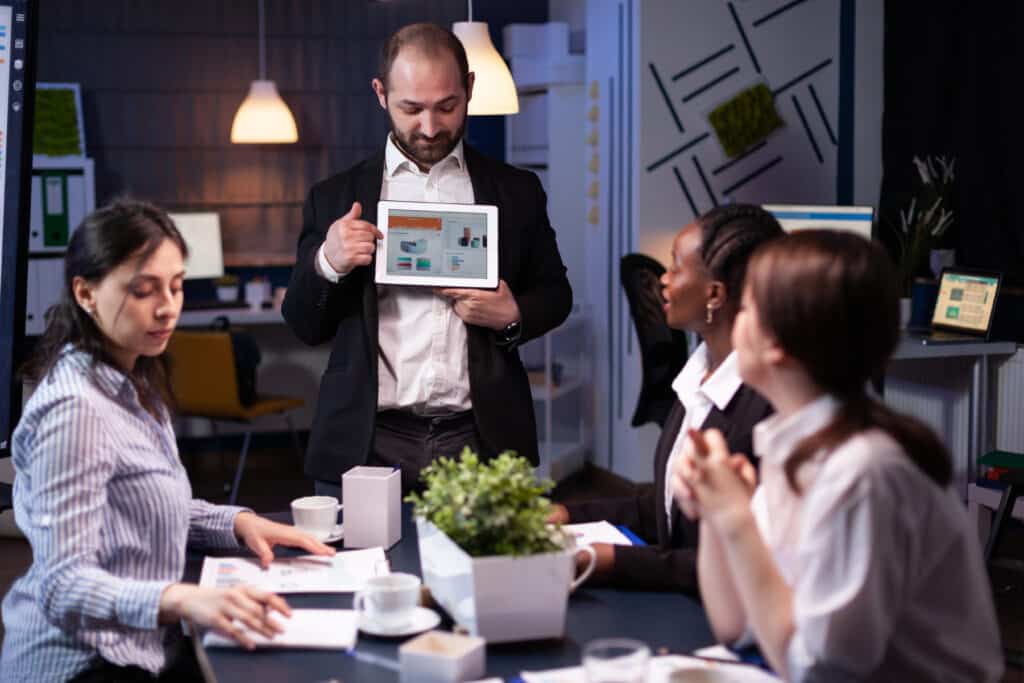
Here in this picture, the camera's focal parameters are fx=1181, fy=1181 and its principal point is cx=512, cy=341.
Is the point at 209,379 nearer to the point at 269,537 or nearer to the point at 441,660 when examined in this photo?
the point at 269,537

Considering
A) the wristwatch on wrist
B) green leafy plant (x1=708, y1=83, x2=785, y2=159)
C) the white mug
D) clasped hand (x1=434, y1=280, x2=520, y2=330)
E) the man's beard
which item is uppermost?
green leafy plant (x1=708, y1=83, x2=785, y2=159)

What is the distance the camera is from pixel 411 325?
240cm

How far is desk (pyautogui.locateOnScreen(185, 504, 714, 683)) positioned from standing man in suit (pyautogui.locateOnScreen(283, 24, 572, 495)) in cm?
64

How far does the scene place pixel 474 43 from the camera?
140 inches

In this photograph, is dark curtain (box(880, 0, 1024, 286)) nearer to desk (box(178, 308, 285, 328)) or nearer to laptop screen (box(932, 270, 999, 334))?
laptop screen (box(932, 270, 999, 334))

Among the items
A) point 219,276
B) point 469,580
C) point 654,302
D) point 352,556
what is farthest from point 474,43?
point 219,276

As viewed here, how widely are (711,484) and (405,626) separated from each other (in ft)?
1.64

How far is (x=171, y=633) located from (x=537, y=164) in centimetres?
451

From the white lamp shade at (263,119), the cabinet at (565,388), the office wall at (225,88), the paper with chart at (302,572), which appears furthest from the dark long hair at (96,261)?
the office wall at (225,88)

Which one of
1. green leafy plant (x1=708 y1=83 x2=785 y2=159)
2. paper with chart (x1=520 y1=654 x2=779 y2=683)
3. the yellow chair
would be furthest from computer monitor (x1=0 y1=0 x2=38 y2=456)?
green leafy plant (x1=708 y1=83 x2=785 y2=159)

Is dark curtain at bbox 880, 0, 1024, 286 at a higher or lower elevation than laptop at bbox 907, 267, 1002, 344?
higher

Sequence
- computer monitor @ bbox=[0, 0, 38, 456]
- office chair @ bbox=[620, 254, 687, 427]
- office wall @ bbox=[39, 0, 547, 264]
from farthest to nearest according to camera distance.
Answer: office wall @ bbox=[39, 0, 547, 264] < office chair @ bbox=[620, 254, 687, 427] < computer monitor @ bbox=[0, 0, 38, 456]

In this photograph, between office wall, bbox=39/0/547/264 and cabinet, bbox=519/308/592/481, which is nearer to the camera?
cabinet, bbox=519/308/592/481

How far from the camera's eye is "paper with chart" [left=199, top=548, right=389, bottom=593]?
5.86 feet
